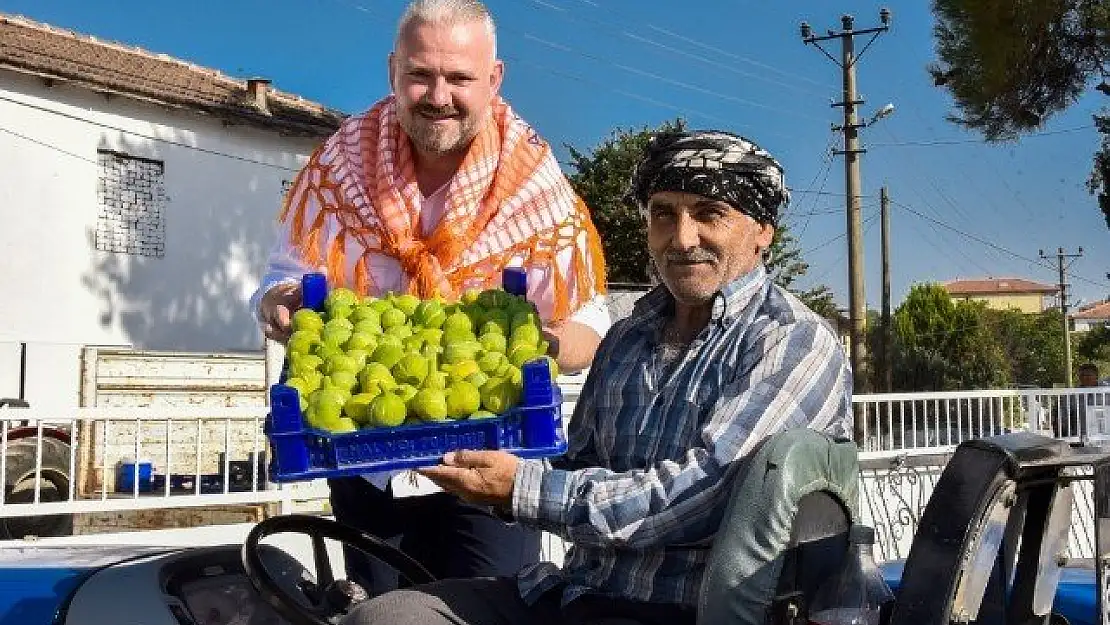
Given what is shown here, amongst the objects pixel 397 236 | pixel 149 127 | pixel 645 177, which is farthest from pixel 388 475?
pixel 149 127

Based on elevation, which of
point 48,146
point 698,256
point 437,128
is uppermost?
point 48,146

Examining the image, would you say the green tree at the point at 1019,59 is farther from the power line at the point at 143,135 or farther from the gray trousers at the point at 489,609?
the gray trousers at the point at 489,609

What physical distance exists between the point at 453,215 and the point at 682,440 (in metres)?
1.02

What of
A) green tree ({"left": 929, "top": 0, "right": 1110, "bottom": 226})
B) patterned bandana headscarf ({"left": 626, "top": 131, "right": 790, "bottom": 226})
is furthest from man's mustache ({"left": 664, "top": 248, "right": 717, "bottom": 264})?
green tree ({"left": 929, "top": 0, "right": 1110, "bottom": 226})

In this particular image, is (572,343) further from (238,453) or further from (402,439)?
(238,453)

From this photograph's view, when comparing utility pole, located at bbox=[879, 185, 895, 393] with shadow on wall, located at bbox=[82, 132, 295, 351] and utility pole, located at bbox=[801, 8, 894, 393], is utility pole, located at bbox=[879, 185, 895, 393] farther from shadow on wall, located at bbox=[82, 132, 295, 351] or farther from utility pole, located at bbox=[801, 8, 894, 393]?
shadow on wall, located at bbox=[82, 132, 295, 351]

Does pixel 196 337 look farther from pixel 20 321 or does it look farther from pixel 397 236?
pixel 397 236

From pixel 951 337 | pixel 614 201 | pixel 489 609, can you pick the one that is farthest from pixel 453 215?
pixel 951 337

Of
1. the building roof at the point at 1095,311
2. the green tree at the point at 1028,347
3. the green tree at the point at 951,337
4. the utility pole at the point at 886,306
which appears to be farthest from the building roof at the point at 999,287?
the utility pole at the point at 886,306

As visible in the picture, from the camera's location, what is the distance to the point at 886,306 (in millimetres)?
37531

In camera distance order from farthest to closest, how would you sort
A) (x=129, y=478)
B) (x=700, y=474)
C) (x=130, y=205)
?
(x=130, y=205)
(x=129, y=478)
(x=700, y=474)

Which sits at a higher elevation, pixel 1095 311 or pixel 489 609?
pixel 1095 311

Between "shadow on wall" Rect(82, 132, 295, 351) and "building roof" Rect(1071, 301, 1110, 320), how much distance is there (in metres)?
118

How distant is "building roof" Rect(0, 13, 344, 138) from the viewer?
16.7m
